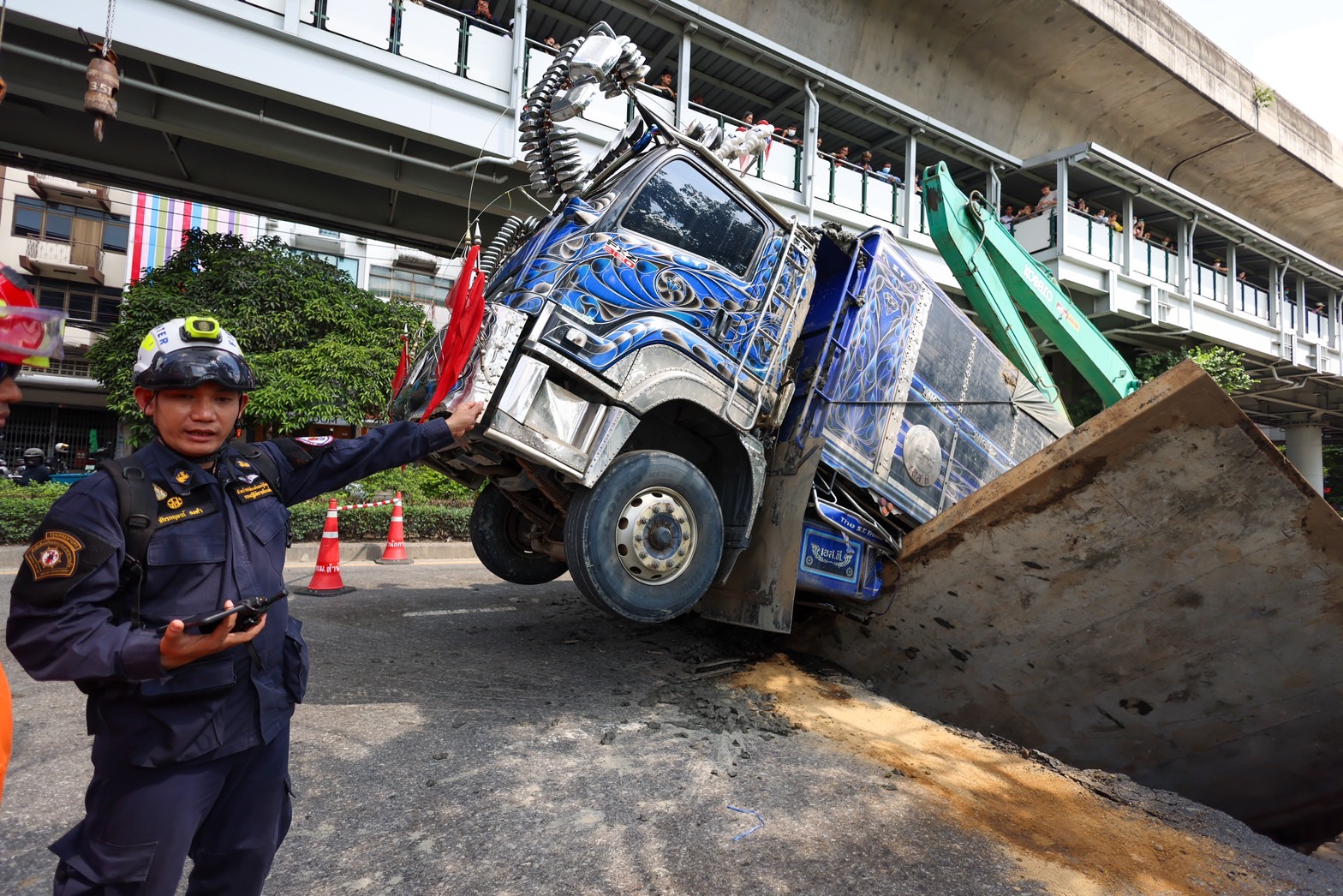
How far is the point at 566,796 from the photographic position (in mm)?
2791

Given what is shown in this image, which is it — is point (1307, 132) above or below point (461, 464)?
above

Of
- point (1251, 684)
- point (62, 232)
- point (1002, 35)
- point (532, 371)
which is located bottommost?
point (1251, 684)

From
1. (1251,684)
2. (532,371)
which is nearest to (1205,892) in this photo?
(1251,684)

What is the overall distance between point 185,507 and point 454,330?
1.68 metres

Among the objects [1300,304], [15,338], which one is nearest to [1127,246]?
[1300,304]

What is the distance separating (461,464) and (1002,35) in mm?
14816

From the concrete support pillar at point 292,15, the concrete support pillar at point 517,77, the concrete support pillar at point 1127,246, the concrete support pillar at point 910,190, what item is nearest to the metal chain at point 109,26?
the concrete support pillar at point 292,15

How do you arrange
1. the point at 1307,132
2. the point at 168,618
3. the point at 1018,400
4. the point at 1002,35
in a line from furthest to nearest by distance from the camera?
the point at 1307,132 < the point at 1002,35 < the point at 1018,400 < the point at 168,618

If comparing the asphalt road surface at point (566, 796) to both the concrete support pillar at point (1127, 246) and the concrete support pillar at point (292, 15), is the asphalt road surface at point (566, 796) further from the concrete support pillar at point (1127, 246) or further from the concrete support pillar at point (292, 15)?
the concrete support pillar at point (1127, 246)

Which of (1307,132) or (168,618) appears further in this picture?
(1307,132)

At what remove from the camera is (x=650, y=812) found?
2730 millimetres

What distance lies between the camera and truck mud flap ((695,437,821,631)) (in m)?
3.95

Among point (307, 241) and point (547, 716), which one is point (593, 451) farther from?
point (307, 241)

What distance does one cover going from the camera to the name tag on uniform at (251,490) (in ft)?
5.68
